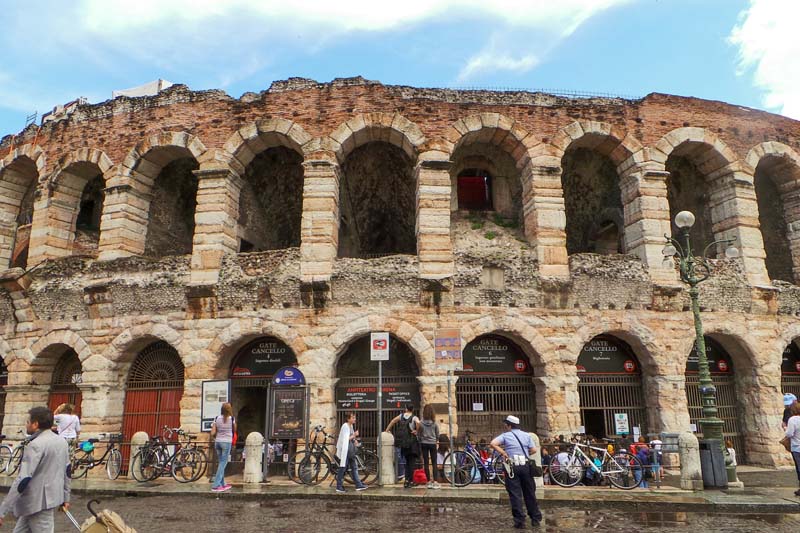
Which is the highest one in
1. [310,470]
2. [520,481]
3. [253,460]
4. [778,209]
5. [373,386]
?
[778,209]

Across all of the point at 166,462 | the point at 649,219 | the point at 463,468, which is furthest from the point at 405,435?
the point at 649,219

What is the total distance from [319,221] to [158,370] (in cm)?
572

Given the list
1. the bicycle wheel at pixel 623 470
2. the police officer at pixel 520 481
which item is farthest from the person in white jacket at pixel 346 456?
the bicycle wheel at pixel 623 470

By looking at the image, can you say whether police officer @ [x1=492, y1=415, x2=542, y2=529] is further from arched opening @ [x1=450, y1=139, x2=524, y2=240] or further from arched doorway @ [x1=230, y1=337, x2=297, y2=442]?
arched opening @ [x1=450, y1=139, x2=524, y2=240]

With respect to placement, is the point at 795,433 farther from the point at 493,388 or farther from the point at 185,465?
the point at 185,465

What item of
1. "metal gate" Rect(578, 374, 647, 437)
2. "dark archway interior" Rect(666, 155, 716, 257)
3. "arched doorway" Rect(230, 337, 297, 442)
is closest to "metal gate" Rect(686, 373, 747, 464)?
"metal gate" Rect(578, 374, 647, 437)

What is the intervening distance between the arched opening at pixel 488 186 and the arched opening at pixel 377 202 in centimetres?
149

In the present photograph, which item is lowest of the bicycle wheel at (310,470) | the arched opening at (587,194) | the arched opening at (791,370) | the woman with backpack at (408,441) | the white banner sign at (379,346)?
the bicycle wheel at (310,470)

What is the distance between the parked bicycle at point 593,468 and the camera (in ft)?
30.4

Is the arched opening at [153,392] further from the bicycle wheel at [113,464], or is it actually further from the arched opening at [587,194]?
the arched opening at [587,194]

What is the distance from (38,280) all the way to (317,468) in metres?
9.47

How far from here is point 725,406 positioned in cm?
1370

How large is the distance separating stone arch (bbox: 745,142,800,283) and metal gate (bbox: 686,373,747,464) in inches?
149

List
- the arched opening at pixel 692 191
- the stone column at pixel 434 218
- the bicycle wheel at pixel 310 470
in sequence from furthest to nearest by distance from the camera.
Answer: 1. the arched opening at pixel 692 191
2. the stone column at pixel 434 218
3. the bicycle wheel at pixel 310 470
